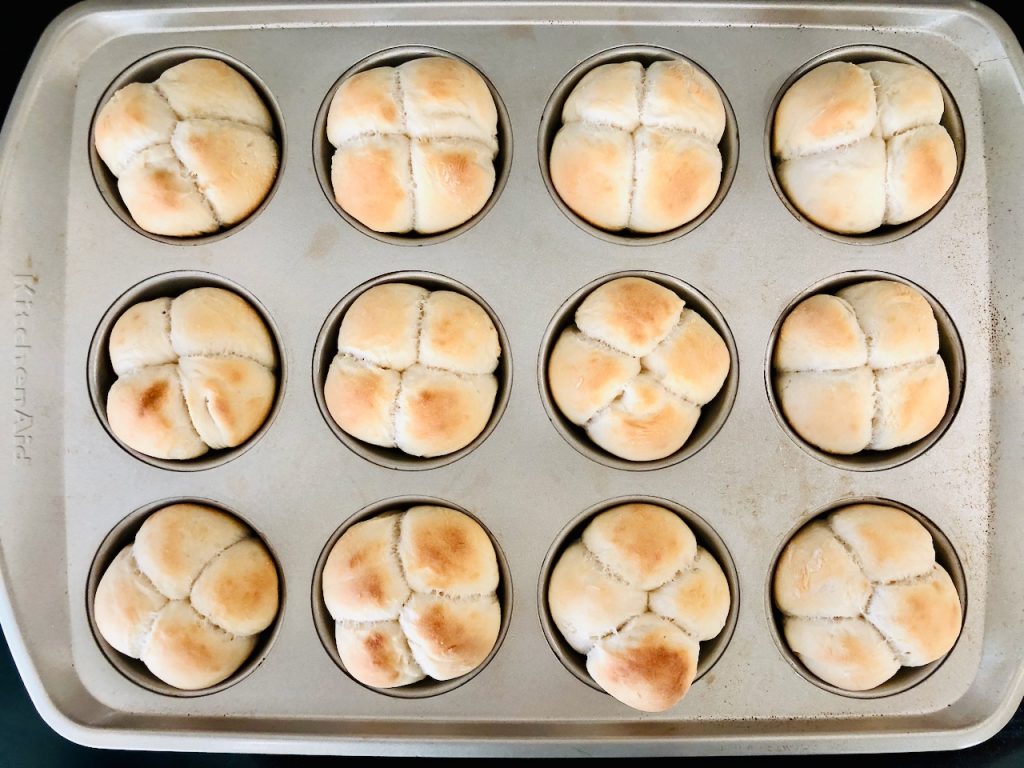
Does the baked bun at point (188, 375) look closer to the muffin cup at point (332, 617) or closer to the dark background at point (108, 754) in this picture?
the muffin cup at point (332, 617)

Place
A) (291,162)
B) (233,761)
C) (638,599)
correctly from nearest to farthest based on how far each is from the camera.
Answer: (638,599) → (291,162) → (233,761)

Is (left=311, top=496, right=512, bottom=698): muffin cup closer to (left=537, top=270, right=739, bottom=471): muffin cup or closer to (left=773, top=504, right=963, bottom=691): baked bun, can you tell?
(left=537, top=270, right=739, bottom=471): muffin cup

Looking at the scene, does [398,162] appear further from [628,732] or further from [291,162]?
[628,732]

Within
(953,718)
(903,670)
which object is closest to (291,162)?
(903,670)

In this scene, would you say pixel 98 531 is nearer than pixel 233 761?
Yes

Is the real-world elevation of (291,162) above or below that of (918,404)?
above

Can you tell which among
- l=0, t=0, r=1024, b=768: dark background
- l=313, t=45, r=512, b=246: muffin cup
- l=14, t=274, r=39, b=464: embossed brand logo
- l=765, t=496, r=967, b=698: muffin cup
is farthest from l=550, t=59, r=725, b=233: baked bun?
l=0, t=0, r=1024, b=768: dark background

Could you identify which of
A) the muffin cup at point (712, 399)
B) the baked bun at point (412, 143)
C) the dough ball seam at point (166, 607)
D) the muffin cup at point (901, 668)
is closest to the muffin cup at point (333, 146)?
the baked bun at point (412, 143)
